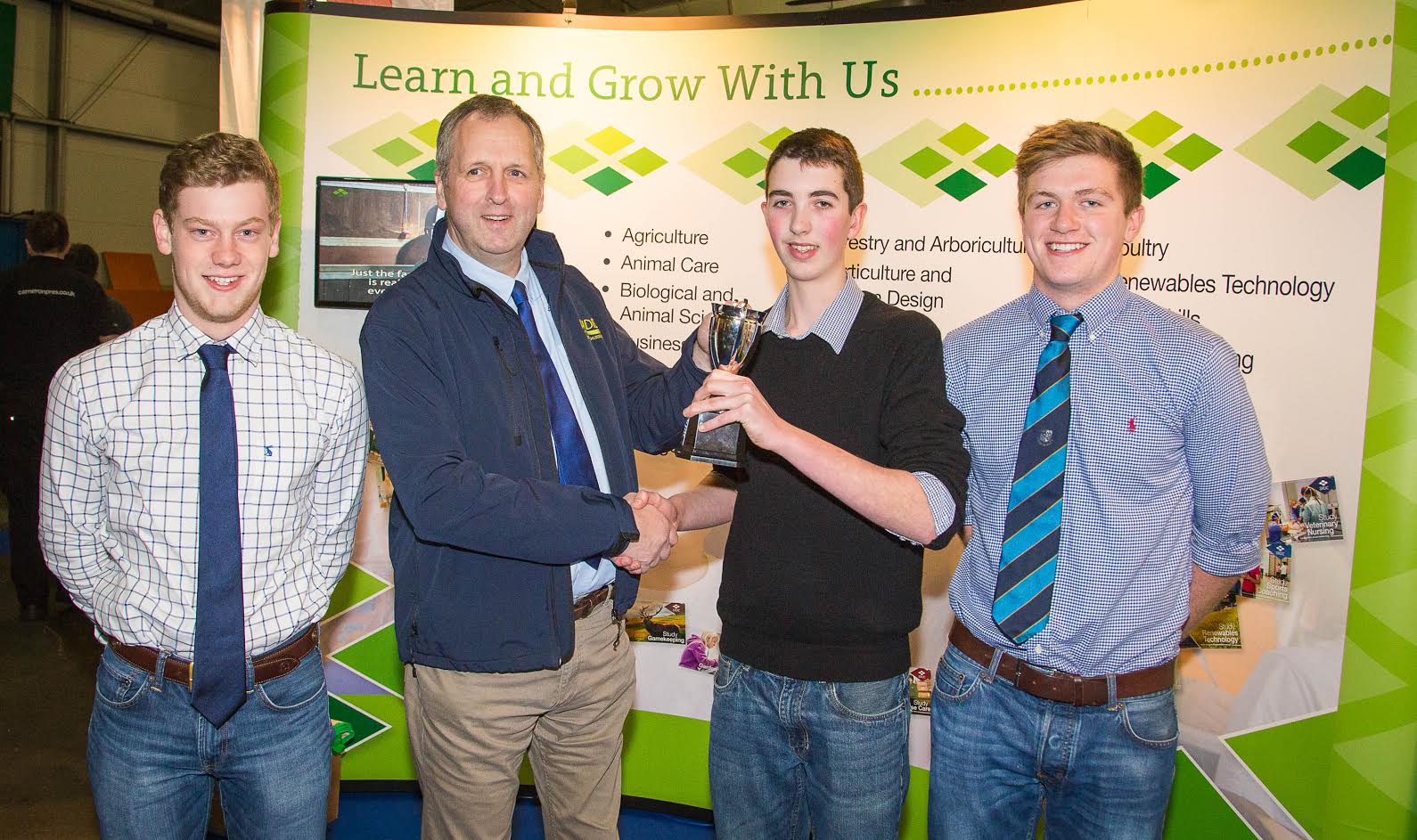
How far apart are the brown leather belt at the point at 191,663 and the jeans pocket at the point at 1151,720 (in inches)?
67.9

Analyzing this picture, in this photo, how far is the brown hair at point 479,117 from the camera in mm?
2252

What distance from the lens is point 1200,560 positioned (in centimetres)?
218

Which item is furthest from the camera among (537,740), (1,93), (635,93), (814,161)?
(1,93)

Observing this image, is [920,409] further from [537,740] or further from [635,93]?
[635,93]

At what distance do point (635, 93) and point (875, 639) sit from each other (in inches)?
93.8

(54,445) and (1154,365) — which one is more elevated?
(1154,365)

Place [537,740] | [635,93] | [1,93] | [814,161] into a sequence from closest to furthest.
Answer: [814,161]
[537,740]
[635,93]
[1,93]

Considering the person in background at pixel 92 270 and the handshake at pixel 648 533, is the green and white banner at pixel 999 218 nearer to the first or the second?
the handshake at pixel 648 533

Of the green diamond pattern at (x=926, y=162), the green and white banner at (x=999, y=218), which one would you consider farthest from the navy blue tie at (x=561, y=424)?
the green diamond pattern at (x=926, y=162)

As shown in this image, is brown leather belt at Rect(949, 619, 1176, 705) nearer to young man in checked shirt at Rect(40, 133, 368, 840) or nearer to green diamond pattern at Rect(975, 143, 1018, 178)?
young man in checked shirt at Rect(40, 133, 368, 840)

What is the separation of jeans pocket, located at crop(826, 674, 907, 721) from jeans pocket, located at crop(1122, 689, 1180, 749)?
47cm

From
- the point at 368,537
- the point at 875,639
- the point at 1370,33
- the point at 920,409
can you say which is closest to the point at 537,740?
the point at 875,639

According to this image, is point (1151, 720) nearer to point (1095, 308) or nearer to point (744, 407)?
point (1095, 308)

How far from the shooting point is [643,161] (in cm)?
371
